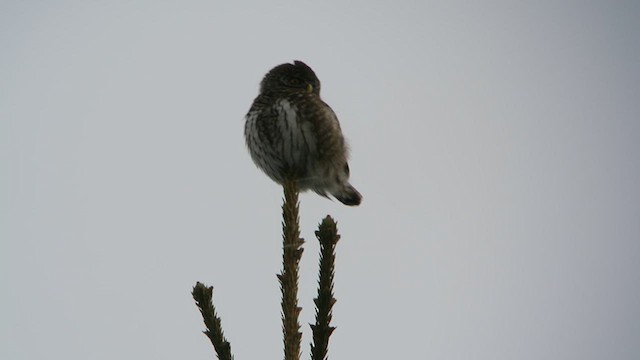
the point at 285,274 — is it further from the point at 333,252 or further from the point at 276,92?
the point at 276,92

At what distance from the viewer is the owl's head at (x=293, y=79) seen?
495 centimetres

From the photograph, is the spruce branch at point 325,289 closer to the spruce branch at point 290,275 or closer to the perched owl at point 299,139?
the spruce branch at point 290,275

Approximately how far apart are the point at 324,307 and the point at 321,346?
0.14m

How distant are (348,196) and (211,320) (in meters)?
3.03

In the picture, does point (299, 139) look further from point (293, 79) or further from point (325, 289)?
point (325, 289)

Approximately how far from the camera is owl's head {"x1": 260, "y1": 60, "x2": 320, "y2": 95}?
4953mm

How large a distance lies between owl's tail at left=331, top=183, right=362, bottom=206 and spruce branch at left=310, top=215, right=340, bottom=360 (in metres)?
2.64

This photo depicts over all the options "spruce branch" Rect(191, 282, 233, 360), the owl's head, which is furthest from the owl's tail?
"spruce branch" Rect(191, 282, 233, 360)

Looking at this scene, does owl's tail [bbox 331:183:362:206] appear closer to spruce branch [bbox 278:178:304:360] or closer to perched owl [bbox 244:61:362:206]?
perched owl [bbox 244:61:362:206]

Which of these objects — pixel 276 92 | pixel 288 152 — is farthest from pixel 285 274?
pixel 276 92

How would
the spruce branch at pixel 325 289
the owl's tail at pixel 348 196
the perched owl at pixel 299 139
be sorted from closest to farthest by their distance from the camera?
the spruce branch at pixel 325 289, the perched owl at pixel 299 139, the owl's tail at pixel 348 196

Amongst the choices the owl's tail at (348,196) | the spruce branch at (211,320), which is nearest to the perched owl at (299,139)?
the owl's tail at (348,196)

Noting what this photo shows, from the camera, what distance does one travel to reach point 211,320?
2.04 meters

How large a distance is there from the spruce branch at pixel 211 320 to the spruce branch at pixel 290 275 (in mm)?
219
